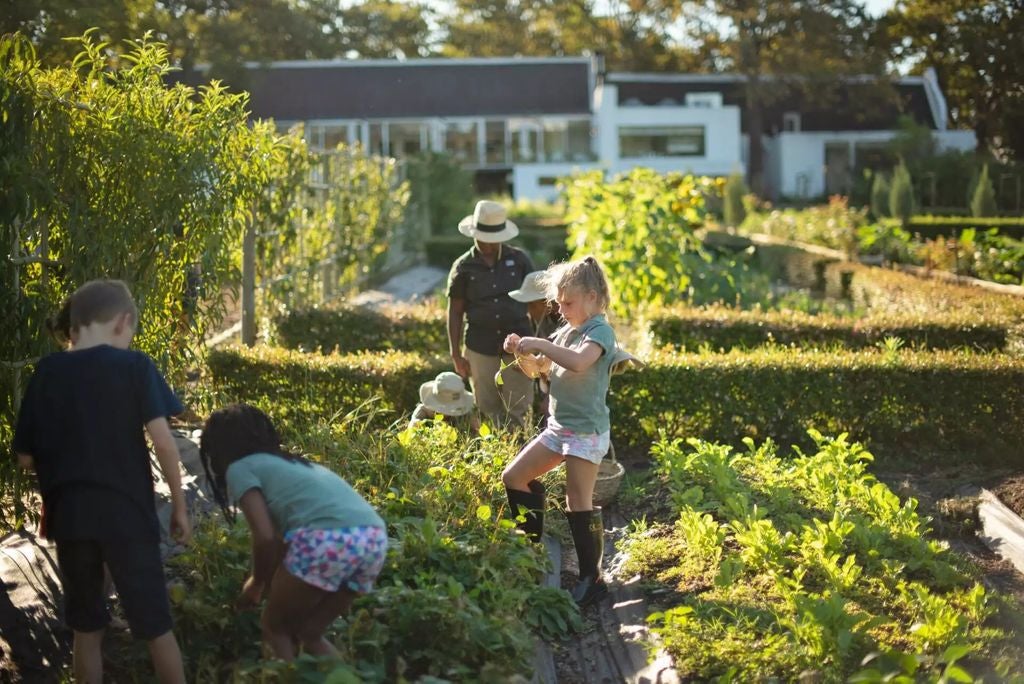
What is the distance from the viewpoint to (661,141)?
46.4m

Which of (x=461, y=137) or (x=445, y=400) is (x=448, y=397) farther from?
(x=461, y=137)

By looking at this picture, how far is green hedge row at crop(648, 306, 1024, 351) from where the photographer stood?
10242mm

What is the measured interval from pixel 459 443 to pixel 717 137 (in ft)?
133

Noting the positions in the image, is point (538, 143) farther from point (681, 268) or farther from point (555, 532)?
point (555, 532)

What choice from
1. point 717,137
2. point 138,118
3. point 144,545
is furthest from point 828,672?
point 717,137

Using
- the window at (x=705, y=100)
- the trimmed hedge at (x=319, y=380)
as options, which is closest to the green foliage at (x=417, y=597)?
the trimmed hedge at (x=319, y=380)

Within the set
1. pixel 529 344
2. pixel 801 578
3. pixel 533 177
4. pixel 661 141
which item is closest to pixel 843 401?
pixel 801 578

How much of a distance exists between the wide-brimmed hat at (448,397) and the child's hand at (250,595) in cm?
298

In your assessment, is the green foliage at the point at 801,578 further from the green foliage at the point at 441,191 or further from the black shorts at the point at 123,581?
the green foliage at the point at 441,191

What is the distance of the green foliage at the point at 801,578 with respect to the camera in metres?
4.50

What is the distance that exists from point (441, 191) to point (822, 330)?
19369mm

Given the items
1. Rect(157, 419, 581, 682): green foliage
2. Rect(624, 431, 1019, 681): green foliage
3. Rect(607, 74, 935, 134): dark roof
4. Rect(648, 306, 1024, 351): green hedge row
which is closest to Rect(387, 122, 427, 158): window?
Rect(607, 74, 935, 134): dark roof

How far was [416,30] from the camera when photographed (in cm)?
5350

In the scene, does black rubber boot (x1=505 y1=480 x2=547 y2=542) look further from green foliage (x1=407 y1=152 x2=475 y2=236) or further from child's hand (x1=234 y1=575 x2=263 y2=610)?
green foliage (x1=407 y1=152 x2=475 y2=236)
